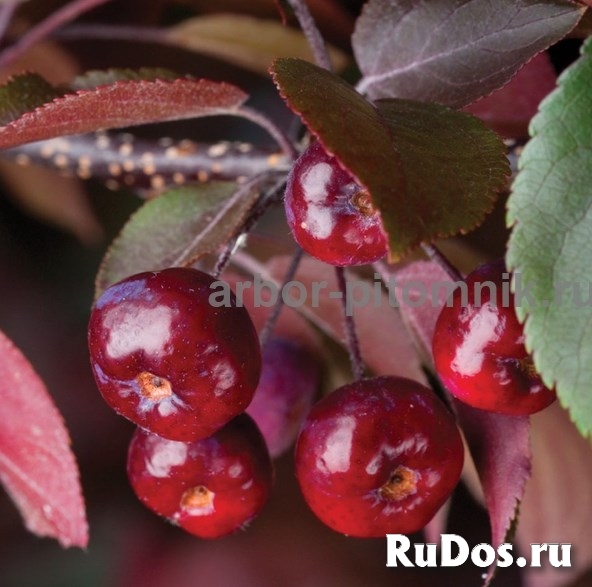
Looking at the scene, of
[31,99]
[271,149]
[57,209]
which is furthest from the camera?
[57,209]

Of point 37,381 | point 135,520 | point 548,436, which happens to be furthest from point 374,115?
point 135,520

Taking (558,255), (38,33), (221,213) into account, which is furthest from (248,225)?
(38,33)

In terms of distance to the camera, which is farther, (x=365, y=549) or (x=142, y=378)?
(x=365, y=549)

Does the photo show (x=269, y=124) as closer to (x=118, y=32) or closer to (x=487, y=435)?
(x=487, y=435)

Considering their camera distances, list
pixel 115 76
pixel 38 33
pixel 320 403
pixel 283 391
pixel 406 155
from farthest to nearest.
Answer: pixel 38 33 → pixel 283 391 → pixel 115 76 → pixel 320 403 → pixel 406 155

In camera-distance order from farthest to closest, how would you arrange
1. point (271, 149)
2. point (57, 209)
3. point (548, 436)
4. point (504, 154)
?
point (57, 209) → point (548, 436) → point (271, 149) → point (504, 154)

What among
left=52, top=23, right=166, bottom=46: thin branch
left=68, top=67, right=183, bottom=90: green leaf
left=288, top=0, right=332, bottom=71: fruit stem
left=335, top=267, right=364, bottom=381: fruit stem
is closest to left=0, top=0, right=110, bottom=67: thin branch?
left=52, top=23, right=166, bottom=46: thin branch

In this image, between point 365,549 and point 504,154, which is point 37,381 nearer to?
point 504,154

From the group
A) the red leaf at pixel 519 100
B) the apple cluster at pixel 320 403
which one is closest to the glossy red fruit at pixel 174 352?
the apple cluster at pixel 320 403
